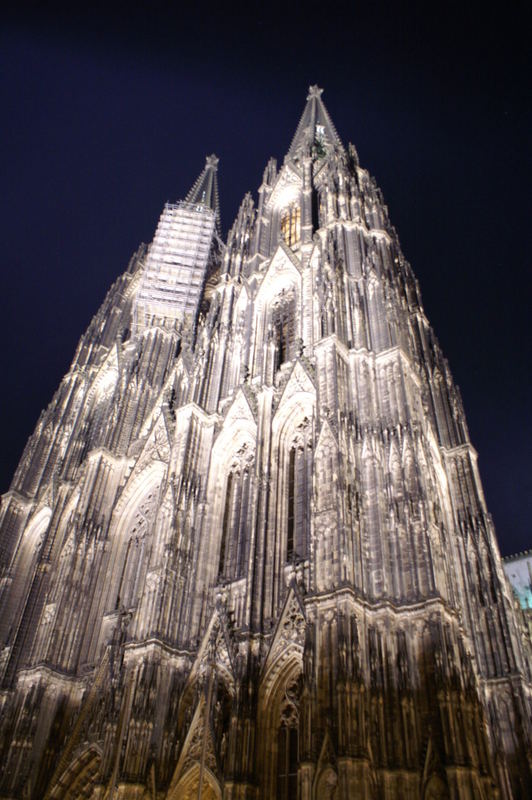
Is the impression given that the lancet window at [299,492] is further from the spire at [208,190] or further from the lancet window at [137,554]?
the spire at [208,190]

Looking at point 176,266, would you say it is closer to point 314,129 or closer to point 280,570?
point 314,129

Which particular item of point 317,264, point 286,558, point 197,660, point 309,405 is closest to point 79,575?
point 197,660

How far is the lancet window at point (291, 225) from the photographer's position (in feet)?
109

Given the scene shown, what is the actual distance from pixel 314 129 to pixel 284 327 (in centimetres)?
2109

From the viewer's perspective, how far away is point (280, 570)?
770 inches

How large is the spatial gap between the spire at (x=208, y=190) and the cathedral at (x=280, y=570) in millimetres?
18730

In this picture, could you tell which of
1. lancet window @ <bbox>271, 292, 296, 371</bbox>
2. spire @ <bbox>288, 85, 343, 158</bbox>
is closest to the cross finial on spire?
spire @ <bbox>288, 85, 343, 158</bbox>

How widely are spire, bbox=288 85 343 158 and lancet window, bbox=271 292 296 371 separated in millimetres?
14324

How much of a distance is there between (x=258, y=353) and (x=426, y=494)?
11671 mm

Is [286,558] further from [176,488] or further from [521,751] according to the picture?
[521,751]

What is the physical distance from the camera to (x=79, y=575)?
24938 mm

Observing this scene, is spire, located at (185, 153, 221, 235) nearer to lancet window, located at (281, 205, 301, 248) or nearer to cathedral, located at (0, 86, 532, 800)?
lancet window, located at (281, 205, 301, 248)

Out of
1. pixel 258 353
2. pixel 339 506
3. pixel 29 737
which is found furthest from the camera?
pixel 258 353

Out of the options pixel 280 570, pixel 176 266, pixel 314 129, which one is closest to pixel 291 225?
pixel 176 266
